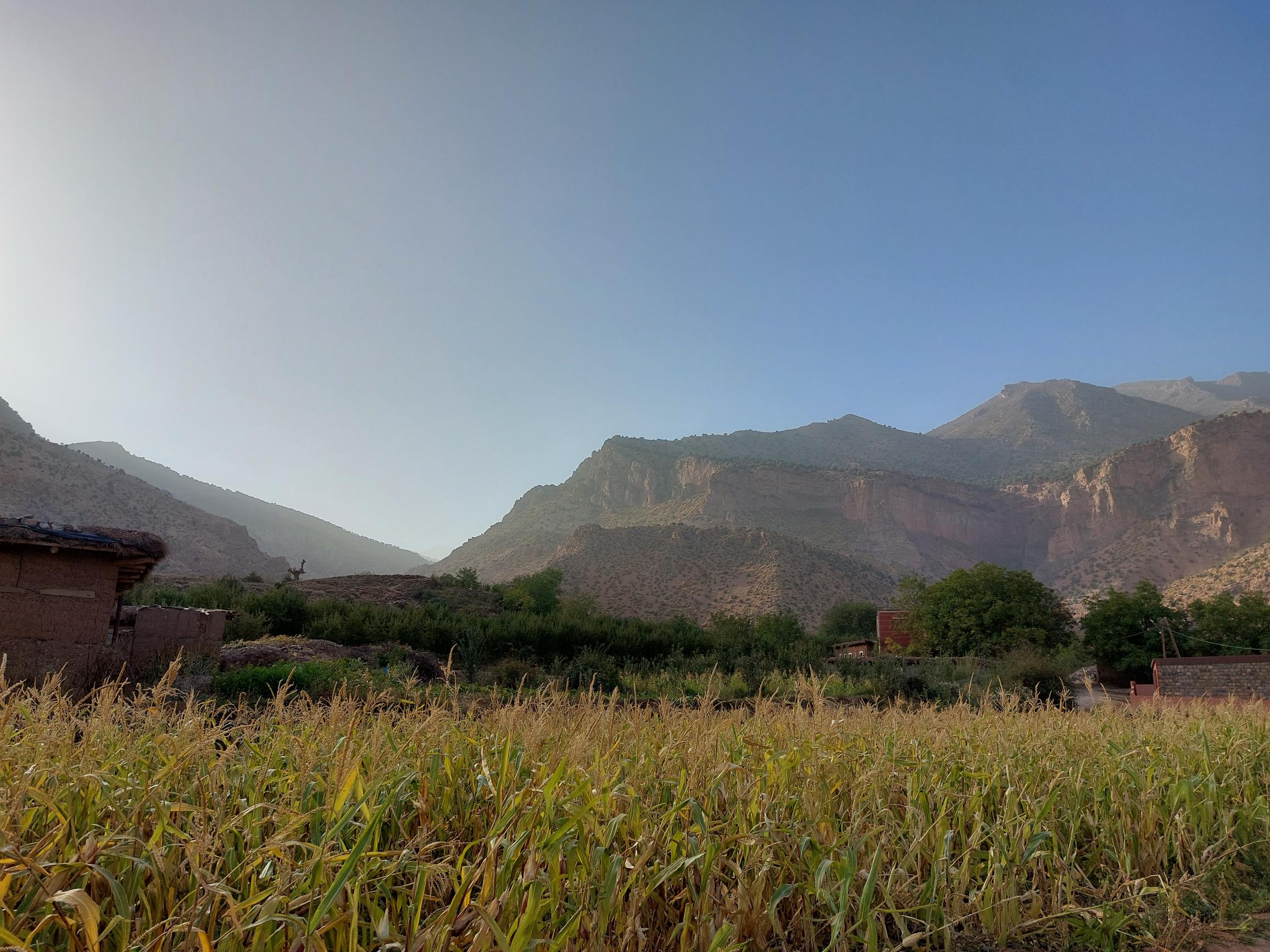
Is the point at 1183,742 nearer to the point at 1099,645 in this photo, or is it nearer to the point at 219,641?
the point at 219,641

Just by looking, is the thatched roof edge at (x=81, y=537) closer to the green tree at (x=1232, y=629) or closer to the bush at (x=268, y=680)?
the bush at (x=268, y=680)

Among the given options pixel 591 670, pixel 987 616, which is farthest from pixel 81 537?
pixel 987 616

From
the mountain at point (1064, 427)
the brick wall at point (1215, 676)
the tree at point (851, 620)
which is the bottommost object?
the tree at point (851, 620)

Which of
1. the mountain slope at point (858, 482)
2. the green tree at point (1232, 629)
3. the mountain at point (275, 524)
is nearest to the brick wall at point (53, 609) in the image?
the green tree at point (1232, 629)

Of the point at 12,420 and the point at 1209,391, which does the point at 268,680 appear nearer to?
the point at 12,420

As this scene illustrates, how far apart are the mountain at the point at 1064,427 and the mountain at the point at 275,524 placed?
93.6m

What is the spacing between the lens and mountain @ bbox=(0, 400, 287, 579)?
154 feet

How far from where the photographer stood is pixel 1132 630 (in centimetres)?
3481

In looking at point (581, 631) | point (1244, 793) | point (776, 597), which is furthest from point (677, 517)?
point (1244, 793)

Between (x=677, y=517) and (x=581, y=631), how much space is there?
65.1 meters

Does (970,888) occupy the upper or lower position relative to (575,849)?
lower

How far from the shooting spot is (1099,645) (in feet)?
116

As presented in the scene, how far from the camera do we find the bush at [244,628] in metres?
16.0

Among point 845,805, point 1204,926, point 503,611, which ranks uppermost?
point 845,805
